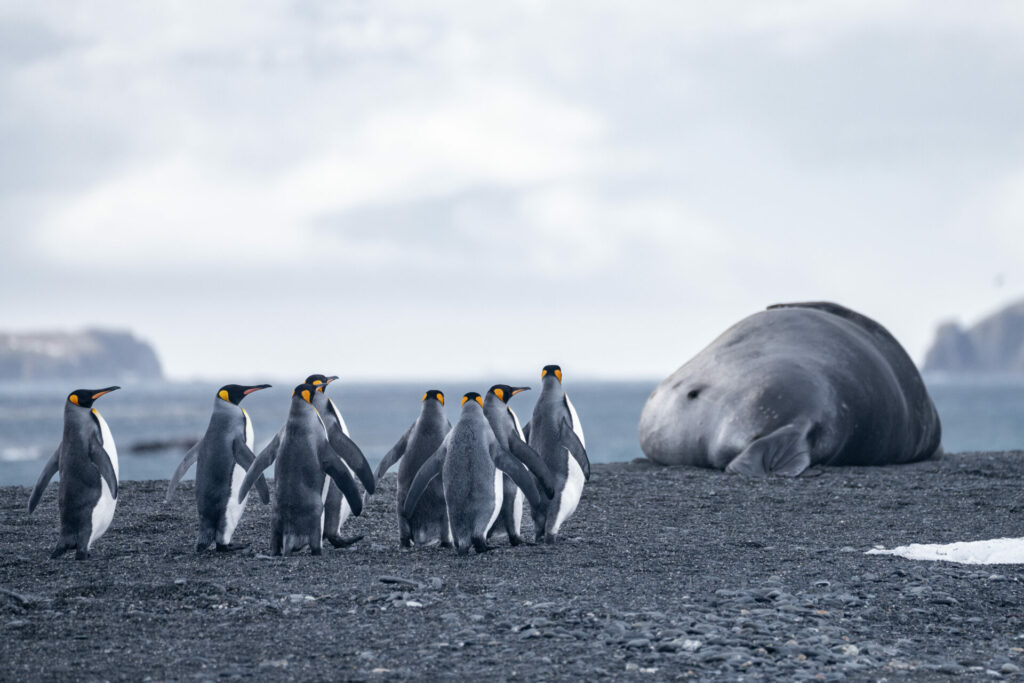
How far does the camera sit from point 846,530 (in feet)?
24.7

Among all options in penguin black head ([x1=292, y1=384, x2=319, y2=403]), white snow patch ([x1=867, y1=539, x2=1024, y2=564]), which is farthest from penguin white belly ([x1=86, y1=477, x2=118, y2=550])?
white snow patch ([x1=867, y1=539, x2=1024, y2=564])

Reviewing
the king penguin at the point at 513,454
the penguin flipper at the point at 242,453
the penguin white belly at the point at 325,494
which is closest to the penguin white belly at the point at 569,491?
the king penguin at the point at 513,454

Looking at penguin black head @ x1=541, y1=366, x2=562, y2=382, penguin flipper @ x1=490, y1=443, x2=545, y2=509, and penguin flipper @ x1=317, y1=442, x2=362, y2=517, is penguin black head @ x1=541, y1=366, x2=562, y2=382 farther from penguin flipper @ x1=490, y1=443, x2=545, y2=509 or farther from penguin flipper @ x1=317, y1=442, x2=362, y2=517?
Answer: penguin flipper @ x1=317, y1=442, x2=362, y2=517

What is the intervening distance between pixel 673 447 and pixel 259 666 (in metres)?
7.57

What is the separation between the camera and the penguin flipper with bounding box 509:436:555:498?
22.5ft

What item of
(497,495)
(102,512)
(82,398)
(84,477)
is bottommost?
(102,512)

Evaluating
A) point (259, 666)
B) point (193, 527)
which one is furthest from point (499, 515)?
point (259, 666)

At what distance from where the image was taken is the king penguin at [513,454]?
690 centimetres

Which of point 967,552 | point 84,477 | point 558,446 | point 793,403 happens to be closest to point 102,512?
point 84,477

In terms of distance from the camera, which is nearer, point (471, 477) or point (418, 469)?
point (471, 477)

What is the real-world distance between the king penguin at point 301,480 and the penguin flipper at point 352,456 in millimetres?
73

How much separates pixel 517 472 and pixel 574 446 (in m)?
0.74

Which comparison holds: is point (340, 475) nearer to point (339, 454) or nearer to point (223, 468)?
point (339, 454)

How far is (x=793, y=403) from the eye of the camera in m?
11.0
